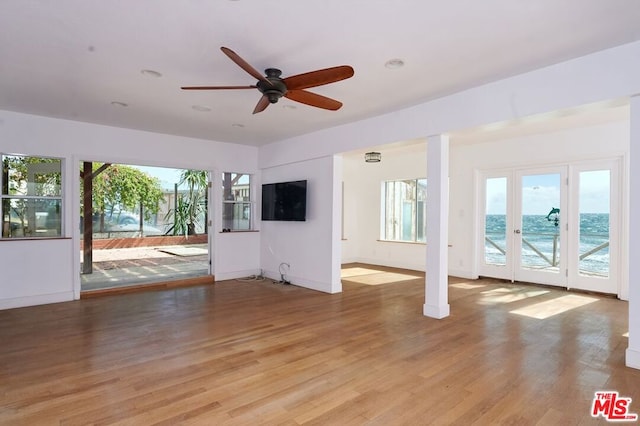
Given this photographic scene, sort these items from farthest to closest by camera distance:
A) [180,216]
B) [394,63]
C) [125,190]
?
[180,216]
[125,190]
[394,63]

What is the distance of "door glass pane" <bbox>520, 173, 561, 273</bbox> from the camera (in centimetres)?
588

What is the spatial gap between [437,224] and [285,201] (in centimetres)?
286

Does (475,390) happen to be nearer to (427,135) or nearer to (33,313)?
(427,135)

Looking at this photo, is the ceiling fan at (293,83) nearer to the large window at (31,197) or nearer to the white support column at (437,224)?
the white support column at (437,224)

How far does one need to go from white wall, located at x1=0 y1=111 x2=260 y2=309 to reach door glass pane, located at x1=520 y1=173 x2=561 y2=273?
6080mm

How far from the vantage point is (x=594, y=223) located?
5.46 metres

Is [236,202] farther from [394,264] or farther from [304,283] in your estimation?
[394,264]

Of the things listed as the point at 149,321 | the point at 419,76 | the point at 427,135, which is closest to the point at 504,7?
the point at 419,76

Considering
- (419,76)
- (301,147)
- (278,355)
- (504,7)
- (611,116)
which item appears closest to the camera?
(504,7)

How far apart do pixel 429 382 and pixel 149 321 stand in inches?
122

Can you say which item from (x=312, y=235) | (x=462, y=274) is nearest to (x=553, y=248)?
(x=462, y=274)

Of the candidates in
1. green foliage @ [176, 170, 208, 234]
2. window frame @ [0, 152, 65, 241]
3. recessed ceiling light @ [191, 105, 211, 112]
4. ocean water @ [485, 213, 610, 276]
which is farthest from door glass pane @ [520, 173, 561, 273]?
window frame @ [0, 152, 65, 241]

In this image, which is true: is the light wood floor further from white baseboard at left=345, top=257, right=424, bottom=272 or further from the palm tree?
the palm tree

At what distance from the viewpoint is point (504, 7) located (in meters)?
2.27
